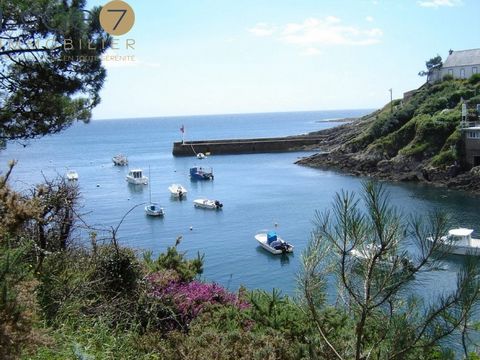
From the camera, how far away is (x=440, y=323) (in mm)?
4125

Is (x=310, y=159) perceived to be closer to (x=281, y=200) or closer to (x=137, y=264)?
(x=281, y=200)

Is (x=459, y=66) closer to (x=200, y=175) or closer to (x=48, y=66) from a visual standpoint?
(x=200, y=175)

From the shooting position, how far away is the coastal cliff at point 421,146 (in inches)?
1740

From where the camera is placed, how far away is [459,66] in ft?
216

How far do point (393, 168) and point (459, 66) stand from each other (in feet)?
82.4

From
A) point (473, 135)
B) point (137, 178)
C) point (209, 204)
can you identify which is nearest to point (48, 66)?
point (209, 204)

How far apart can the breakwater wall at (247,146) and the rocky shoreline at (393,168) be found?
15.9 m

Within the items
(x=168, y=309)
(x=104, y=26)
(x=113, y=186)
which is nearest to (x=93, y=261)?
(x=168, y=309)

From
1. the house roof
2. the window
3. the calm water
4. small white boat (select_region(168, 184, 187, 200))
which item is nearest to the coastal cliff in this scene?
the window

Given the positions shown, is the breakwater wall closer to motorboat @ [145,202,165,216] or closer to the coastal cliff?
the coastal cliff

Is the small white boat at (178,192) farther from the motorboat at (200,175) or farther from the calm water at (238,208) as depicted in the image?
the motorboat at (200,175)

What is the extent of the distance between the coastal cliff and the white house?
5.38 ft

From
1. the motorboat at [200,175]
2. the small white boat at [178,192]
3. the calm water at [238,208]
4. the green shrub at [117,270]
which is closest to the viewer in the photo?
the green shrub at [117,270]

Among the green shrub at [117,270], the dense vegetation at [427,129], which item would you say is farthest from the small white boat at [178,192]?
the green shrub at [117,270]
